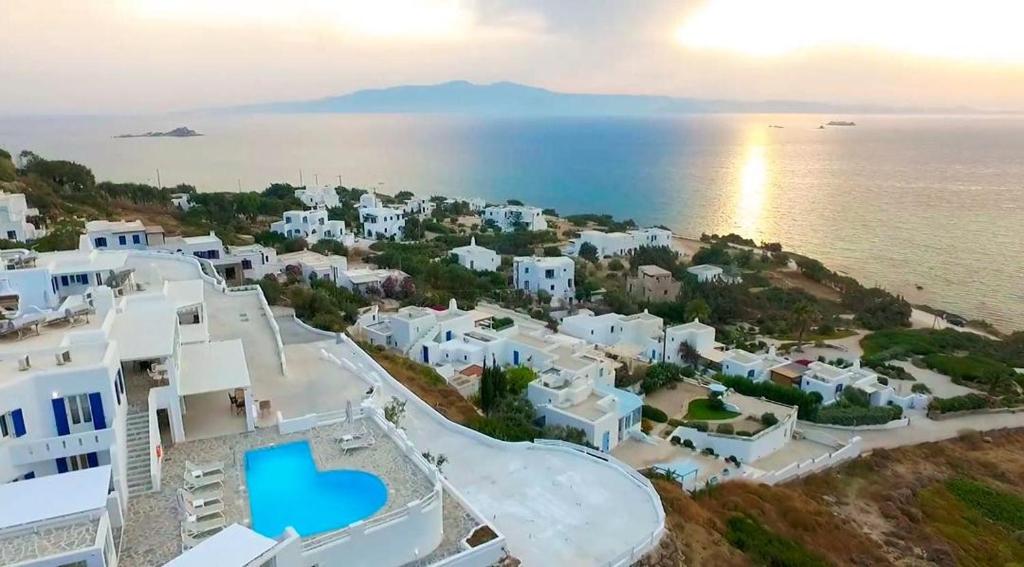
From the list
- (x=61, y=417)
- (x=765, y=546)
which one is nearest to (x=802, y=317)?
(x=765, y=546)

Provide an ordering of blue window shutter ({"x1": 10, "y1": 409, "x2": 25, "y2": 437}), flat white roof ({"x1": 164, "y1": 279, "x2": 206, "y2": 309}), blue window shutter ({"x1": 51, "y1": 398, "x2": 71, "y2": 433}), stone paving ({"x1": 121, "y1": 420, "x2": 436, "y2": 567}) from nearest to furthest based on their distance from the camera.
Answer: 1. stone paving ({"x1": 121, "y1": 420, "x2": 436, "y2": 567})
2. blue window shutter ({"x1": 10, "y1": 409, "x2": 25, "y2": 437})
3. blue window shutter ({"x1": 51, "y1": 398, "x2": 71, "y2": 433})
4. flat white roof ({"x1": 164, "y1": 279, "x2": 206, "y2": 309})

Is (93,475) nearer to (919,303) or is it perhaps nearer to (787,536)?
(787,536)

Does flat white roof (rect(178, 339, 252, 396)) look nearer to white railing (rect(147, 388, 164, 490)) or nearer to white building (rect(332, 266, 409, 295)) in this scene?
white railing (rect(147, 388, 164, 490))

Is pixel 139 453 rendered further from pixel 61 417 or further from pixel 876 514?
pixel 876 514

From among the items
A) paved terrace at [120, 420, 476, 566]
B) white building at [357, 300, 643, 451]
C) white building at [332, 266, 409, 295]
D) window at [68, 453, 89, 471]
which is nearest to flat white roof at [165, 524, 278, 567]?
paved terrace at [120, 420, 476, 566]

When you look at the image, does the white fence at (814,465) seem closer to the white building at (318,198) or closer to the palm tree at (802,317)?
the palm tree at (802,317)

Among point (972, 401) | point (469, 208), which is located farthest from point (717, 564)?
point (469, 208)
